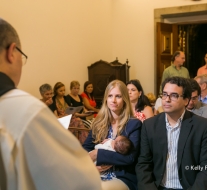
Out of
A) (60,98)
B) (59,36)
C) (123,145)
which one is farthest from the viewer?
(59,36)

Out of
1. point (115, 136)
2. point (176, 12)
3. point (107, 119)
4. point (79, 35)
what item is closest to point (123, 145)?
point (115, 136)

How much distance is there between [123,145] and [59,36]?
4.28 meters

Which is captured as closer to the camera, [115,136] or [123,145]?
[123,145]

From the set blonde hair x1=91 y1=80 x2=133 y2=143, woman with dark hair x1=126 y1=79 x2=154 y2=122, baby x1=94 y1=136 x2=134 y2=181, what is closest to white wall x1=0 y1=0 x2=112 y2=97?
woman with dark hair x1=126 y1=79 x2=154 y2=122

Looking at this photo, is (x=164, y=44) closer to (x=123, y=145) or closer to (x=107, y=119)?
(x=107, y=119)

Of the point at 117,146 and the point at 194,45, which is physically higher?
the point at 194,45

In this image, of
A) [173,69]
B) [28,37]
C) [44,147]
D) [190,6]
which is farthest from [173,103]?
[190,6]

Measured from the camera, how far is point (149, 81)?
25.4 feet

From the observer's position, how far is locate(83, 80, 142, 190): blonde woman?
2.45 m

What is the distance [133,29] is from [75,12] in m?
1.63

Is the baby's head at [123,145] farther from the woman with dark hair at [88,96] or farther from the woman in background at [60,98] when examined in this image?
the woman with dark hair at [88,96]

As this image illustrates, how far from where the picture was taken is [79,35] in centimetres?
693

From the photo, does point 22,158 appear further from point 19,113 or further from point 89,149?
point 89,149

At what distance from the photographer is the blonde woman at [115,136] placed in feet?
8.02
